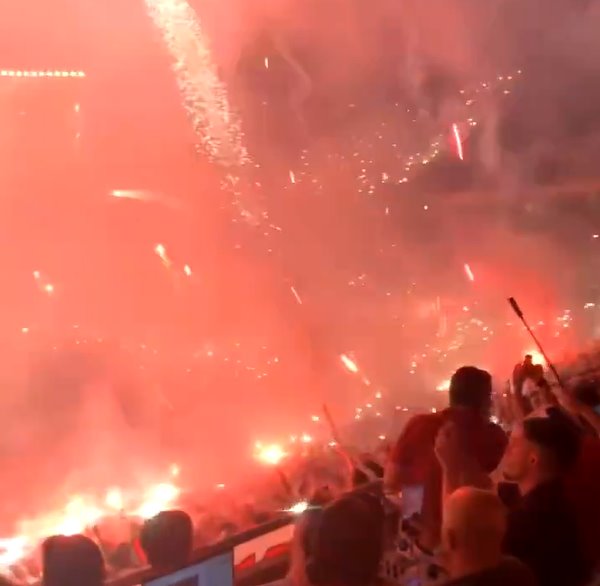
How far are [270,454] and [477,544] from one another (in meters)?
6.15

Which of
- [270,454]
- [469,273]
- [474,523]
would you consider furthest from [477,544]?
[469,273]

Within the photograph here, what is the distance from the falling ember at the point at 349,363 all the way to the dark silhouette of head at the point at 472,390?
48.3 ft

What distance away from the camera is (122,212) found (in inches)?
528

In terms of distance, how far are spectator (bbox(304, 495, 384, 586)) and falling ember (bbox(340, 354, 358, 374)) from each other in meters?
15.8

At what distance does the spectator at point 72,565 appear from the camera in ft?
7.34

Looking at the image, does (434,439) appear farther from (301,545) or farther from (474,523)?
(301,545)

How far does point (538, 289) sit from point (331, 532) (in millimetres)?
15061

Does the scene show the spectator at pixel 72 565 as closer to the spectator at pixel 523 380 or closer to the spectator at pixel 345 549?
the spectator at pixel 345 549

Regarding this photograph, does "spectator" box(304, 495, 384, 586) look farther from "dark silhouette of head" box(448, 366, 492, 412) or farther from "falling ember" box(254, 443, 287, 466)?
"falling ember" box(254, 443, 287, 466)

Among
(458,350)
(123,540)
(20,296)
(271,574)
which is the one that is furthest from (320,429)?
(271,574)

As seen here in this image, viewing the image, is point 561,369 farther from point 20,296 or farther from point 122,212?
point 122,212

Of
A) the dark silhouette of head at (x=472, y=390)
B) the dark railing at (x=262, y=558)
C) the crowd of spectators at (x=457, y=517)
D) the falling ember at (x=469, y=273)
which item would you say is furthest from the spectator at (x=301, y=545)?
the falling ember at (x=469, y=273)

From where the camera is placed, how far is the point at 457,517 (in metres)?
2.27

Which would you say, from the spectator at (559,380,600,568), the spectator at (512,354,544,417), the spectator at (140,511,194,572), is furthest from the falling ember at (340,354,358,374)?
the spectator at (140,511,194,572)
